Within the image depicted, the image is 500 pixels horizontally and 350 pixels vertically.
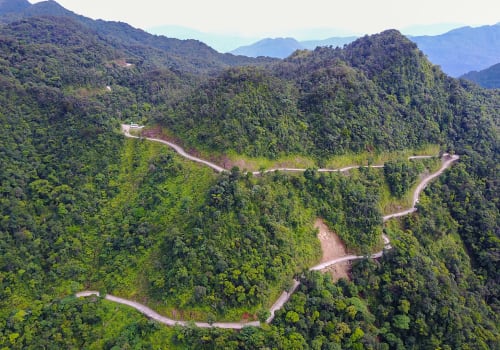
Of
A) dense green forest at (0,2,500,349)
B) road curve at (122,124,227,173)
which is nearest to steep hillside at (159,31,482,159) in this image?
dense green forest at (0,2,500,349)

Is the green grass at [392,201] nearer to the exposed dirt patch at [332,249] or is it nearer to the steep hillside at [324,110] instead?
the steep hillside at [324,110]

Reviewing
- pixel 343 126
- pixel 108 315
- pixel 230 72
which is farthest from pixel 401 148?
pixel 108 315

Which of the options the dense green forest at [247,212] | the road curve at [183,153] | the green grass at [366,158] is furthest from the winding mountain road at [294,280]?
the dense green forest at [247,212]

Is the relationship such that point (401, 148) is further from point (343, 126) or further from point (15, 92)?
point (15, 92)

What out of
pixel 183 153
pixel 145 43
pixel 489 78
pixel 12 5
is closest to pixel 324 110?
pixel 183 153

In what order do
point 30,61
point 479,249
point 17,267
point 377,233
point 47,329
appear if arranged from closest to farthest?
point 47,329, point 17,267, point 377,233, point 479,249, point 30,61

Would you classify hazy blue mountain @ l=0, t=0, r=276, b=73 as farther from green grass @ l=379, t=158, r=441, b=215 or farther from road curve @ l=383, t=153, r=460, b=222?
green grass @ l=379, t=158, r=441, b=215

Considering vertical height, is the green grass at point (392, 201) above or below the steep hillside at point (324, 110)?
below
